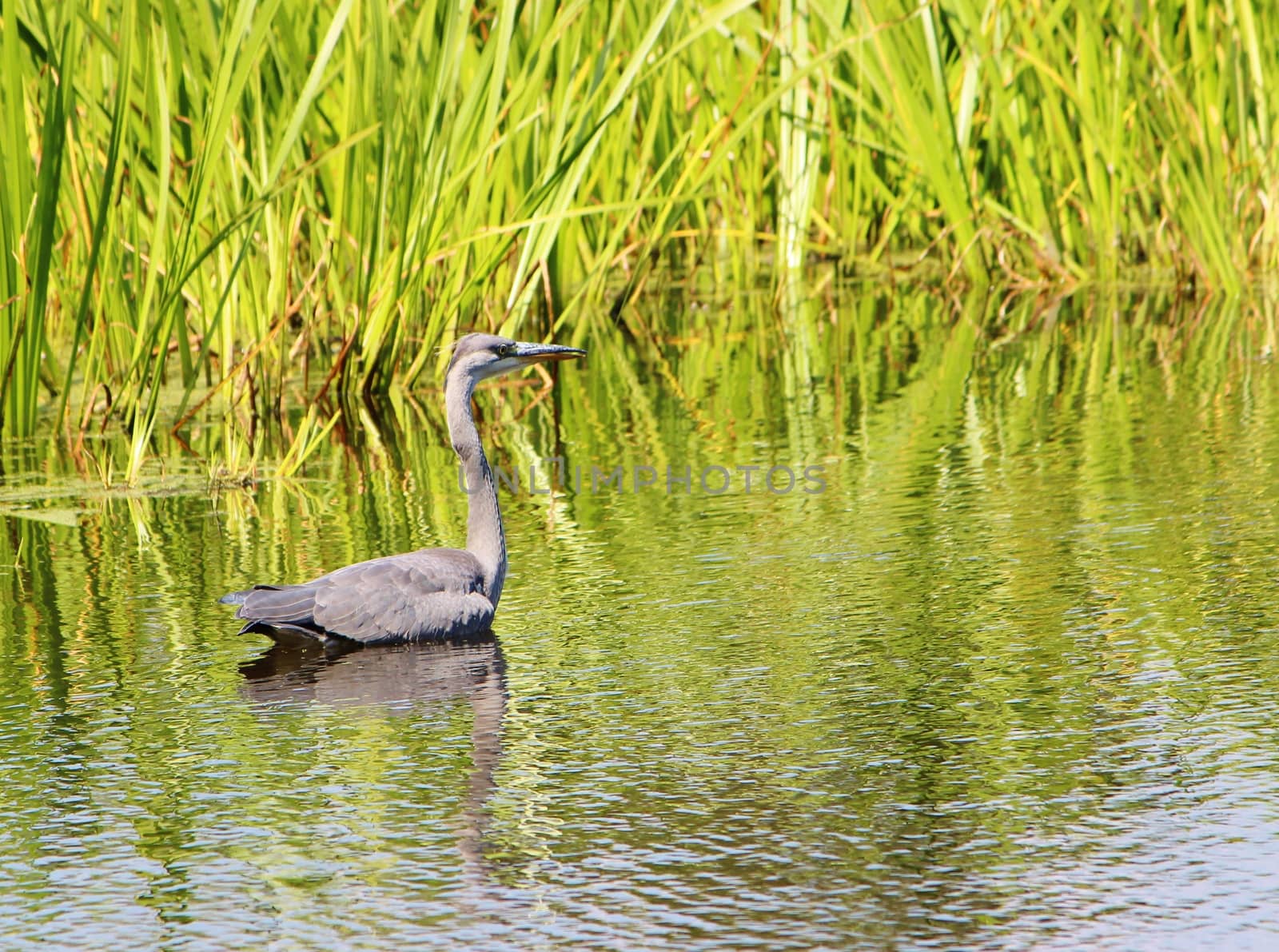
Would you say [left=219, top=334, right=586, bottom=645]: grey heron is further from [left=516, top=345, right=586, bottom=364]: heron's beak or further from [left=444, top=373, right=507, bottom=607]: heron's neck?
[left=516, top=345, right=586, bottom=364]: heron's beak

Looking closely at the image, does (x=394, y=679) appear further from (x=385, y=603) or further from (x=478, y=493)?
(x=478, y=493)

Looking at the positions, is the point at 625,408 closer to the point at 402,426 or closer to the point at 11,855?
the point at 402,426

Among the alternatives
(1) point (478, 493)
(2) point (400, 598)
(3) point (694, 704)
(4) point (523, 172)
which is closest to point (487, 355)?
(1) point (478, 493)

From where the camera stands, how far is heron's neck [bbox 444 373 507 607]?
4.91 meters

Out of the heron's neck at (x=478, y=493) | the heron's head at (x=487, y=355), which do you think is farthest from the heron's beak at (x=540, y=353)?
the heron's neck at (x=478, y=493)

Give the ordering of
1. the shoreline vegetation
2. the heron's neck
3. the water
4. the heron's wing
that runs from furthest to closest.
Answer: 1. the shoreline vegetation
2. the heron's neck
3. the heron's wing
4. the water

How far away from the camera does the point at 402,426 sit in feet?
25.8

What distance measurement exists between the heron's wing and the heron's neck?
2.8 inches

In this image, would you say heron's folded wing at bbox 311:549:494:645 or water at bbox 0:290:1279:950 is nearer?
water at bbox 0:290:1279:950

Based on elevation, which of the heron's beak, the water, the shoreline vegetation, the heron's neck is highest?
the shoreline vegetation

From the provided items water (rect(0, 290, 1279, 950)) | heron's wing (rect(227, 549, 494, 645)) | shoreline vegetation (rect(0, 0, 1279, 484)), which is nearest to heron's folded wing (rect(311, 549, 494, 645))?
heron's wing (rect(227, 549, 494, 645))

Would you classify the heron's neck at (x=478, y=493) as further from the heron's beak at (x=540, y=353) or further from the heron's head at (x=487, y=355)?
the heron's beak at (x=540, y=353)

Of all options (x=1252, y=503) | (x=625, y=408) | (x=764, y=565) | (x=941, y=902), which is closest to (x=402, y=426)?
(x=625, y=408)

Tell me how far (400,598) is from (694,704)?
97 centimetres
